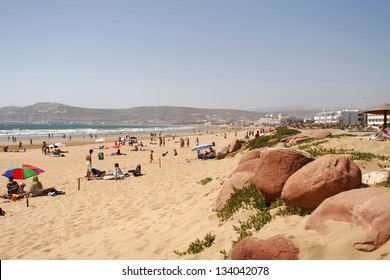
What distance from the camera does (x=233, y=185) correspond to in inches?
287

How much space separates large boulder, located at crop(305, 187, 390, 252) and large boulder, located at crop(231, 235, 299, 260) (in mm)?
606

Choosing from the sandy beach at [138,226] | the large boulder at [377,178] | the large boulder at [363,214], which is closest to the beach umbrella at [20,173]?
the sandy beach at [138,226]

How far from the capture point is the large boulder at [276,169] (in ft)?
19.1

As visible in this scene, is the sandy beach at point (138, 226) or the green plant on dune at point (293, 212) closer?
the sandy beach at point (138, 226)

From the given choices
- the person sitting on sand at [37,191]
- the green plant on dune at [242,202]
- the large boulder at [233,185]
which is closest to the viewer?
the green plant on dune at [242,202]

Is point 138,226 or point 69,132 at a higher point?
point 69,132

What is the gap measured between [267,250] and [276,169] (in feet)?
7.72

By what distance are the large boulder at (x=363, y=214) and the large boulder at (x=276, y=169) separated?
1.48 m

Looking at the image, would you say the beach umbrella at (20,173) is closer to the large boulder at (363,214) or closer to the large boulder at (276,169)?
the large boulder at (276,169)

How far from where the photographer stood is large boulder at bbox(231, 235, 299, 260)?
12.2 feet

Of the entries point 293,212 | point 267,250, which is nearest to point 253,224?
point 293,212

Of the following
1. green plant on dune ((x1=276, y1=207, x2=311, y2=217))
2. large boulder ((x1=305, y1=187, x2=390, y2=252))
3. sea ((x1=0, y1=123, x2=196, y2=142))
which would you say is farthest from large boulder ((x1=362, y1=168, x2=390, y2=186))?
sea ((x1=0, y1=123, x2=196, y2=142))

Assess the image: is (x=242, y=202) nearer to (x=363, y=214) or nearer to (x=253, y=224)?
(x=253, y=224)
